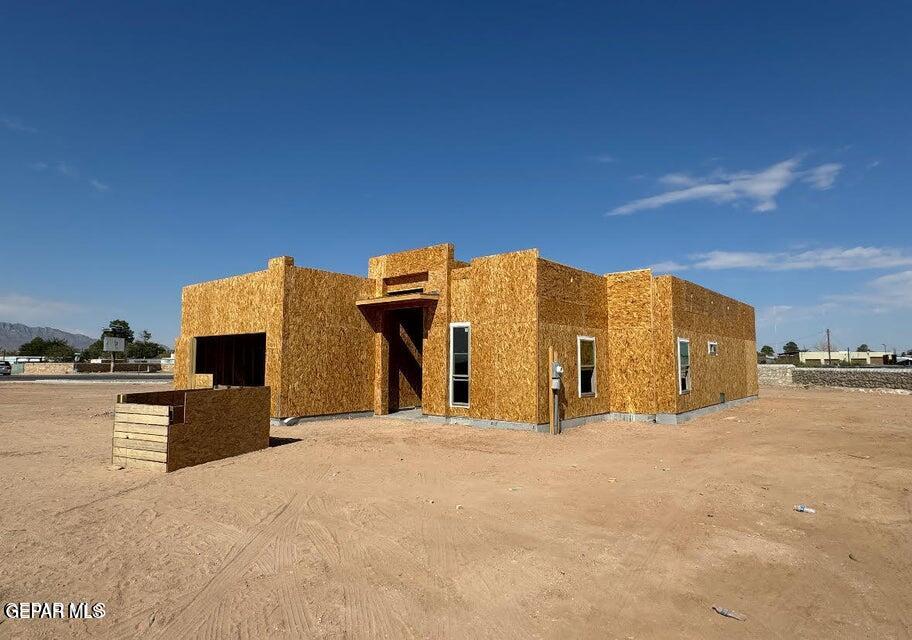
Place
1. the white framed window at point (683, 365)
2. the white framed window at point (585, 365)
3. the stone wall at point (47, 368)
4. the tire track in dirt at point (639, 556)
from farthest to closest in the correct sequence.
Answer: the stone wall at point (47, 368)
the white framed window at point (683, 365)
the white framed window at point (585, 365)
the tire track in dirt at point (639, 556)

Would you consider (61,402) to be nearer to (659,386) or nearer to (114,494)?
(114,494)

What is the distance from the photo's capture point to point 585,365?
50.5ft

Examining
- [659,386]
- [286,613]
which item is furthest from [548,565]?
[659,386]

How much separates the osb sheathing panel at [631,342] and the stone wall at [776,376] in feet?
86.7

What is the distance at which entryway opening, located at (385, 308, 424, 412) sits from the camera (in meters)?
18.0

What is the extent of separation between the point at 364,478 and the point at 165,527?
315 cm

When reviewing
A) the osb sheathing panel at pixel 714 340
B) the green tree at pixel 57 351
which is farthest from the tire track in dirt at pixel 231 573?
the green tree at pixel 57 351

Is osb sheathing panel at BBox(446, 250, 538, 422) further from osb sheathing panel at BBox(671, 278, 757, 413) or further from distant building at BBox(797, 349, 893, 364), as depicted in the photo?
distant building at BBox(797, 349, 893, 364)

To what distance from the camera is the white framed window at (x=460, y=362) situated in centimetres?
1516

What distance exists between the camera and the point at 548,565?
16.2ft

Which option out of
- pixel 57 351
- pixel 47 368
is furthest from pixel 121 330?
pixel 47 368

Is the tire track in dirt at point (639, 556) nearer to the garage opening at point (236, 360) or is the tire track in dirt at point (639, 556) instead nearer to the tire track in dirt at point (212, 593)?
the tire track in dirt at point (212, 593)

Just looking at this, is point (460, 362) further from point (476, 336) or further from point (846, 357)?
point (846, 357)

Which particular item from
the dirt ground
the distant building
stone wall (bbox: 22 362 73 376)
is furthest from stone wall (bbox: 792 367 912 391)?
stone wall (bbox: 22 362 73 376)
